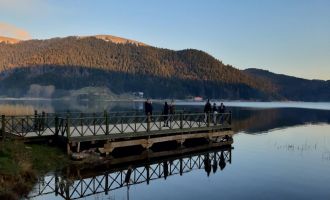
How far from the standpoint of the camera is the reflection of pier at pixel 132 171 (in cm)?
2031

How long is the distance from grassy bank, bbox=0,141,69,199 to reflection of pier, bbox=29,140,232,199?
711 millimetres

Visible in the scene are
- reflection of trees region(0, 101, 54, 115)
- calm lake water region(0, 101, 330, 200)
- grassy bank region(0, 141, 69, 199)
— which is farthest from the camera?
reflection of trees region(0, 101, 54, 115)

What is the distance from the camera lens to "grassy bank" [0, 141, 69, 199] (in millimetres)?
17859

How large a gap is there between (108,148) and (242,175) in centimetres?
1007

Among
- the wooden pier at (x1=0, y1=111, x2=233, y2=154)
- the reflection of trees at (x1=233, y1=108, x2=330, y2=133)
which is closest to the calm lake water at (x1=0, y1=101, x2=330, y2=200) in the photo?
the wooden pier at (x1=0, y1=111, x2=233, y2=154)

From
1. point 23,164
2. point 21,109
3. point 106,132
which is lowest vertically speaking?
point 21,109

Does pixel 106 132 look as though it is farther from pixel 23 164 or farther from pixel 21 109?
pixel 21 109

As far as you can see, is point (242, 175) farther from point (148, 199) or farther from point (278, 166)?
point (148, 199)

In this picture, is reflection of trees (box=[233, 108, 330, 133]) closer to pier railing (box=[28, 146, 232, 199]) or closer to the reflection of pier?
the reflection of pier

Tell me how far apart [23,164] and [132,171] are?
25.4 feet

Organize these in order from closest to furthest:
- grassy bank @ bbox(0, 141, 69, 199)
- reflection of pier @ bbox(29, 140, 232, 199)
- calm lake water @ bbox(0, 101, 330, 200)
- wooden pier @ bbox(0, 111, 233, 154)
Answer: grassy bank @ bbox(0, 141, 69, 199), reflection of pier @ bbox(29, 140, 232, 199), calm lake water @ bbox(0, 101, 330, 200), wooden pier @ bbox(0, 111, 233, 154)

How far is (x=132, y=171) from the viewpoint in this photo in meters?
25.6

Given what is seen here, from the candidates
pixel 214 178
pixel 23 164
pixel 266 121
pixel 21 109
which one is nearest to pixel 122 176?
pixel 214 178

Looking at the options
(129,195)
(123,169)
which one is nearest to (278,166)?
(123,169)
